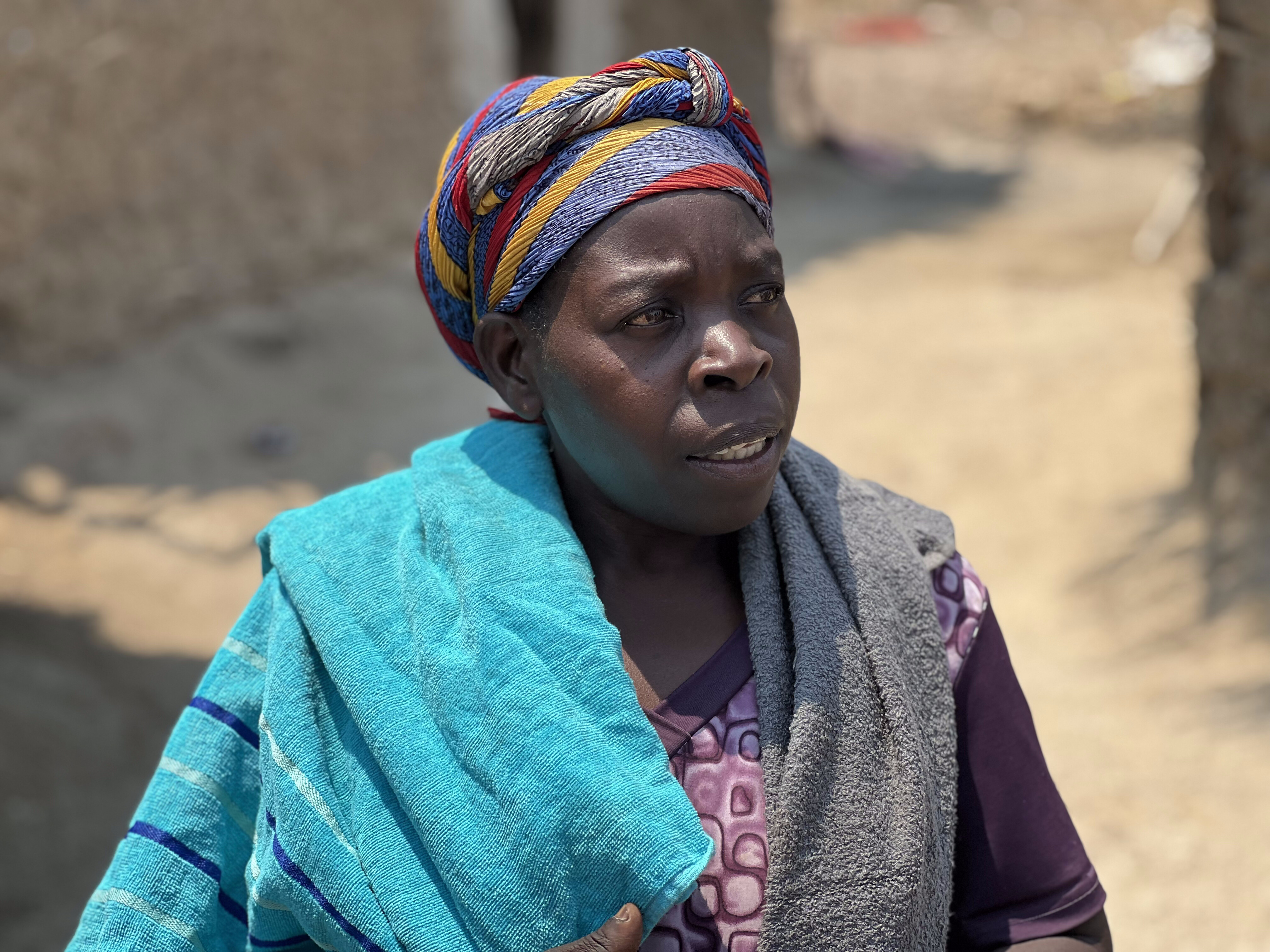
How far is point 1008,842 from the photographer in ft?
4.29

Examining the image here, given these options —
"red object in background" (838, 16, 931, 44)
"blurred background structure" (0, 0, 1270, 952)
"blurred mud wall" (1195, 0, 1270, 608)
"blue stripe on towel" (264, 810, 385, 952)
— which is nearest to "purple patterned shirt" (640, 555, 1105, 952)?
"blue stripe on towel" (264, 810, 385, 952)

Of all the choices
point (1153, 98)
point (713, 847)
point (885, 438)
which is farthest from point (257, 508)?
point (1153, 98)

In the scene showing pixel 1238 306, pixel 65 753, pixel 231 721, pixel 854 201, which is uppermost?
pixel 231 721

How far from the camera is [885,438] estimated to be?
20.3 feet

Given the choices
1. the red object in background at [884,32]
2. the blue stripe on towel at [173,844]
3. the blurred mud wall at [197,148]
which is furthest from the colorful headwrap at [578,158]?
the red object in background at [884,32]

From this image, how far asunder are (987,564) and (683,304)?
14.3 feet

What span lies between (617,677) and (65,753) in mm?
3446

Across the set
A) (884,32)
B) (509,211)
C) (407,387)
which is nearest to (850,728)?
(509,211)

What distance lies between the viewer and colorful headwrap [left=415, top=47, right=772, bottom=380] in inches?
48.5

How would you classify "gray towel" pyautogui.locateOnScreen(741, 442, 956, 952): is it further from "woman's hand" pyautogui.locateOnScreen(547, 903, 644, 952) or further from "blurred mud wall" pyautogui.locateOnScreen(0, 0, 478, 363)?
"blurred mud wall" pyautogui.locateOnScreen(0, 0, 478, 363)

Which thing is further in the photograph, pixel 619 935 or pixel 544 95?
pixel 544 95

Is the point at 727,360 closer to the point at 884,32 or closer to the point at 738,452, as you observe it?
the point at 738,452

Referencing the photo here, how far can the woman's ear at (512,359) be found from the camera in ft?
4.39

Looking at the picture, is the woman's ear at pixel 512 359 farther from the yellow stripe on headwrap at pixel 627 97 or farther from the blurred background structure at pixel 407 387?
the blurred background structure at pixel 407 387
